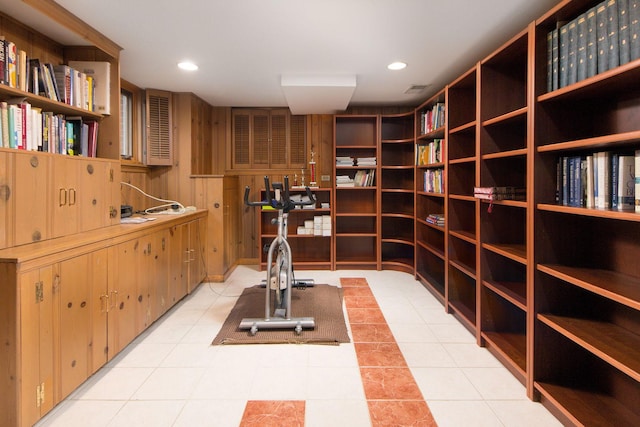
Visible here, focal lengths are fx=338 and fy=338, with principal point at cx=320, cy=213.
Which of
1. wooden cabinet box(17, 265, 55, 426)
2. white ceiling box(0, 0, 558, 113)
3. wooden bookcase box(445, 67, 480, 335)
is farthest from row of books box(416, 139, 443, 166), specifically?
wooden cabinet box(17, 265, 55, 426)

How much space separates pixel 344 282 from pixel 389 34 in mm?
2840

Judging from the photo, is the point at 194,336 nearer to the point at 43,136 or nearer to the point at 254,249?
the point at 43,136

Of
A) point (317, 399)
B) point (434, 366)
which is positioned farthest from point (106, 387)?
point (434, 366)

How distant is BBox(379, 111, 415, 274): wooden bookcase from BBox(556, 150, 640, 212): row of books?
3195 mm

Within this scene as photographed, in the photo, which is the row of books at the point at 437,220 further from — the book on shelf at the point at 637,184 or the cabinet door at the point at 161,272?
the cabinet door at the point at 161,272

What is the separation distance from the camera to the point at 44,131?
2195 mm

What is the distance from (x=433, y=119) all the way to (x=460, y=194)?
1089 mm

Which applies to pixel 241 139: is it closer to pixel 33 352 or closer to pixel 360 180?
pixel 360 180

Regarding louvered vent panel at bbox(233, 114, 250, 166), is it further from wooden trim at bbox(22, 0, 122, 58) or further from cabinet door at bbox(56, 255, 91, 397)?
cabinet door at bbox(56, 255, 91, 397)

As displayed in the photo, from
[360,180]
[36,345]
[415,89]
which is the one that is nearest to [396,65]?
[415,89]

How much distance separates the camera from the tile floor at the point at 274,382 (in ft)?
5.91

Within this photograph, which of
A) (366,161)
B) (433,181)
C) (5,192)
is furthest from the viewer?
(366,161)

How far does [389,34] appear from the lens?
2646 millimetres

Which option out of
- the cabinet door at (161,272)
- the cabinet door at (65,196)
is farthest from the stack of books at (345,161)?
the cabinet door at (65,196)
